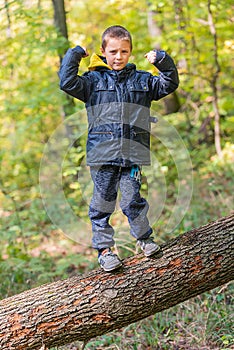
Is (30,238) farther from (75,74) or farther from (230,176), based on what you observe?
(75,74)

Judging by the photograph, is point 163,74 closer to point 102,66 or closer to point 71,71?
point 102,66

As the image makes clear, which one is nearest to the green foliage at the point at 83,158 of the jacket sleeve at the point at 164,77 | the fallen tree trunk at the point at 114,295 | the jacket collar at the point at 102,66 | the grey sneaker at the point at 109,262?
the fallen tree trunk at the point at 114,295

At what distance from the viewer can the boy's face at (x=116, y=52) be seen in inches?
121

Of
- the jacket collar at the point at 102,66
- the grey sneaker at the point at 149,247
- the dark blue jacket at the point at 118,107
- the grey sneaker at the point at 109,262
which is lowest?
the grey sneaker at the point at 109,262

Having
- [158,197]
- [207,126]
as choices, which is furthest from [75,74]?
[207,126]

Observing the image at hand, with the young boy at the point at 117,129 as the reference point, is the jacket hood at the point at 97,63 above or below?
above

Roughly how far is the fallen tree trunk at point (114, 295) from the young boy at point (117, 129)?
0.14 meters

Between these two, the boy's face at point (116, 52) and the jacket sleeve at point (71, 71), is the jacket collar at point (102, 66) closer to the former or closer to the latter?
the boy's face at point (116, 52)

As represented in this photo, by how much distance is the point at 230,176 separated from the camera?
23.2ft

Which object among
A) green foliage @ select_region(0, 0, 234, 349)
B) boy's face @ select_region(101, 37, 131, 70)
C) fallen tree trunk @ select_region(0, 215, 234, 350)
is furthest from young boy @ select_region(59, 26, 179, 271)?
green foliage @ select_region(0, 0, 234, 349)

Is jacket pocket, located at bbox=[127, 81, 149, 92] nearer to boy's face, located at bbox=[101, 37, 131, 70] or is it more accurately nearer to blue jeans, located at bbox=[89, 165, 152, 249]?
boy's face, located at bbox=[101, 37, 131, 70]

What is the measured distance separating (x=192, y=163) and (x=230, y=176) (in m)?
1.15

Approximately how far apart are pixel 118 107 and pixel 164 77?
41cm

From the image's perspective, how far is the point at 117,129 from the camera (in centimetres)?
322
